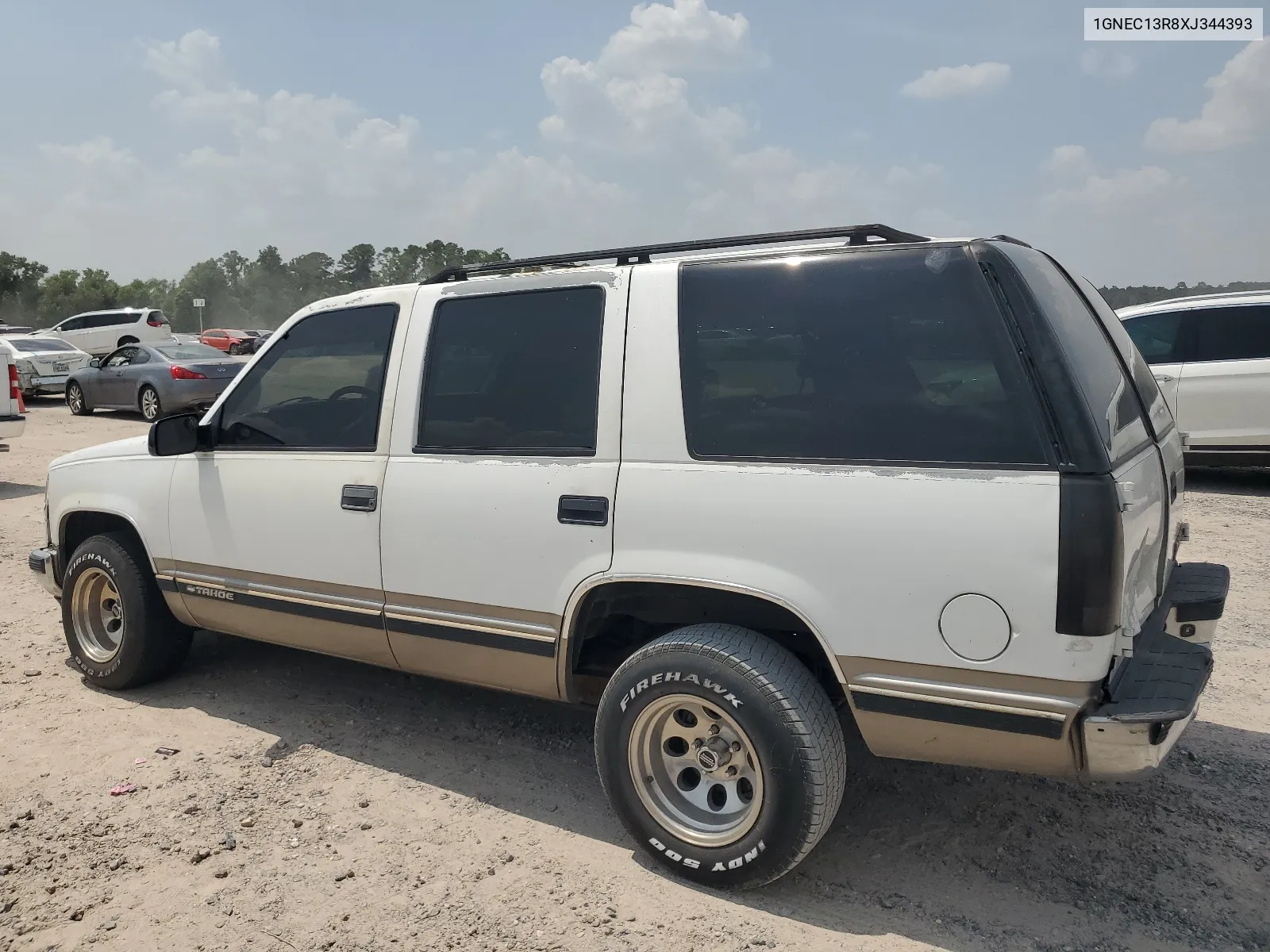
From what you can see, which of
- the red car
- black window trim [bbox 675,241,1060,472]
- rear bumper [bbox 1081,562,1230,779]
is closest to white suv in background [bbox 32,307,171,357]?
the red car

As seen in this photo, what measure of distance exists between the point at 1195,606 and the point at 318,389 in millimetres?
3372

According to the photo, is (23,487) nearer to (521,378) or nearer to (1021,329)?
(521,378)

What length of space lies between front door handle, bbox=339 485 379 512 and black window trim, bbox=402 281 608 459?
0.76ft

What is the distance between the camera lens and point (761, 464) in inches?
111

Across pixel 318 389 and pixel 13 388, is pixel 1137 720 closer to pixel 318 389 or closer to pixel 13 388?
pixel 318 389

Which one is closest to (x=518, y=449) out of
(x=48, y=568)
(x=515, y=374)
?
(x=515, y=374)

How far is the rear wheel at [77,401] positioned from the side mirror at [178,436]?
52.4 ft

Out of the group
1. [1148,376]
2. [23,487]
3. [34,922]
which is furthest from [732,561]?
[23,487]

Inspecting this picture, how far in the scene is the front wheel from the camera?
2727 mm

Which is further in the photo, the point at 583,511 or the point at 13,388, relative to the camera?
the point at 13,388

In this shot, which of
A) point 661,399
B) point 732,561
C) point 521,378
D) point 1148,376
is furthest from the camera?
point 1148,376

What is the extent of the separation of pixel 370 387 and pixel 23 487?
29.2 feet

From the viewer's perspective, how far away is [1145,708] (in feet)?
7.95

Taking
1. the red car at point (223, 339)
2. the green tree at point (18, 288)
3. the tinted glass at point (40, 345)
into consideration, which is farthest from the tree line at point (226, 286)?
the tinted glass at point (40, 345)
